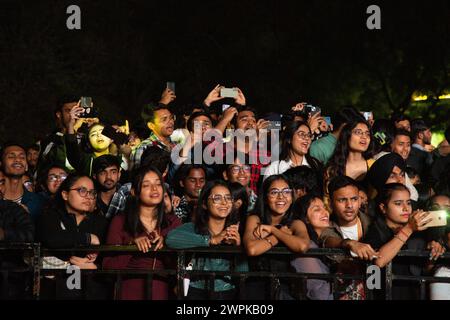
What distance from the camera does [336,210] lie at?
23.8 feet

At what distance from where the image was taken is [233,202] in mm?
7277

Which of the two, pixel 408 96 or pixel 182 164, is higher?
pixel 408 96

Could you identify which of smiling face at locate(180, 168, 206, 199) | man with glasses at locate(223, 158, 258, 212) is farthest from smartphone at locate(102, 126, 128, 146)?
man with glasses at locate(223, 158, 258, 212)

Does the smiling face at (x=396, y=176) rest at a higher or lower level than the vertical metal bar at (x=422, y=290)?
higher

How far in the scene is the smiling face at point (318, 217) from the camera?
710cm

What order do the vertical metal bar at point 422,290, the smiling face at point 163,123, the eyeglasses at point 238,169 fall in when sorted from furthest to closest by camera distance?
the smiling face at point 163,123
the eyeglasses at point 238,169
the vertical metal bar at point 422,290

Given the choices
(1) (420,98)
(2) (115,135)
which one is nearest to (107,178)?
(2) (115,135)

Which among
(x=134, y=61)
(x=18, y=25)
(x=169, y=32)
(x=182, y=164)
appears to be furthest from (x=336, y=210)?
(x=169, y=32)

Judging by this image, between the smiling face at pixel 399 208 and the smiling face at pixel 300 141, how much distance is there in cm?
162

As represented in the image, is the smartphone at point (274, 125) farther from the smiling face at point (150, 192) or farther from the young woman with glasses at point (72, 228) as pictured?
the young woman with glasses at point (72, 228)

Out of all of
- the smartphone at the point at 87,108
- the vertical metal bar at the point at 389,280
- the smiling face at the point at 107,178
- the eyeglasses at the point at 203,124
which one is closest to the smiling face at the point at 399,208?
the vertical metal bar at the point at 389,280

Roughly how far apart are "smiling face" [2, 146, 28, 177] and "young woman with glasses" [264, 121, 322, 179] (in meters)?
2.36
